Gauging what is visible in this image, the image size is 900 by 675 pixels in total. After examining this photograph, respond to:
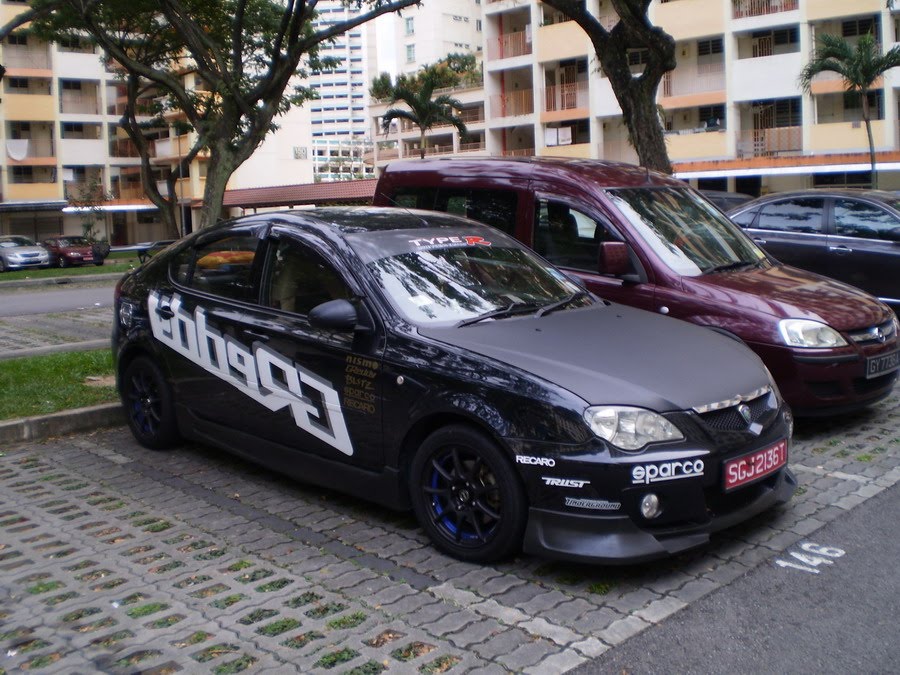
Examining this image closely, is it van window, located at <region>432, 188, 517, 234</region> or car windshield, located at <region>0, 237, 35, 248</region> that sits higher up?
car windshield, located at <region>0, 237, 35, 248</region>

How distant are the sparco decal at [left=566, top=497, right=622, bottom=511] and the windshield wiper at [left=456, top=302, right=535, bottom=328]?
1175 mm

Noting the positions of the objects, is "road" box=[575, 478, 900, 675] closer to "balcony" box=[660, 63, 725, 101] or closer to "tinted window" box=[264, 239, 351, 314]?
"tinted window" box=[264, 239, 351, 314]

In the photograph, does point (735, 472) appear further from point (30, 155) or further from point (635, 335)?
point (30, 155)

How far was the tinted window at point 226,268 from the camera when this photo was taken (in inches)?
232

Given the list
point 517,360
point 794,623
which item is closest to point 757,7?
point 517,360

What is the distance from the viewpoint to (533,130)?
5156 cm

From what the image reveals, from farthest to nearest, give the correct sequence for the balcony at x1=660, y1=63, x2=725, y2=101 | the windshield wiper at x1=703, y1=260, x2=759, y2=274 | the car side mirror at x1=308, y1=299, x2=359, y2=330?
the balcony at x1=660, y1=63, x2=725, y2=101, the windshield wiper at x1=703, y1=260, x2=759, y2=274, the car side mirror at x1=308, y1=299, x2=359, y2=330

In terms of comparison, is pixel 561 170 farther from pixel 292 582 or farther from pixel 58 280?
pixel 58 280

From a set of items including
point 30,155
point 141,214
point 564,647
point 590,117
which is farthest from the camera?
point 141,214

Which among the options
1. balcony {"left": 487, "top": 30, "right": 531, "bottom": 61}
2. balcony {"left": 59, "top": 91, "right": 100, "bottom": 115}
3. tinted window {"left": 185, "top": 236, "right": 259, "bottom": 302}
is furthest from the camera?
balcony {"left": 59, "top": 91, "right": 100, "bottom": 115}

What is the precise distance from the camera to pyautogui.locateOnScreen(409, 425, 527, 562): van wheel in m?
4.38

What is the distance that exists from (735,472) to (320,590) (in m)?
1.95

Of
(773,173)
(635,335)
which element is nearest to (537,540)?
(635,335)

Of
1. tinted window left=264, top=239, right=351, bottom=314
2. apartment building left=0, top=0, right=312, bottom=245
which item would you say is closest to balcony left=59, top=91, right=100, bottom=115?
apartment building left=0, top=0, right=312, bottom=245
